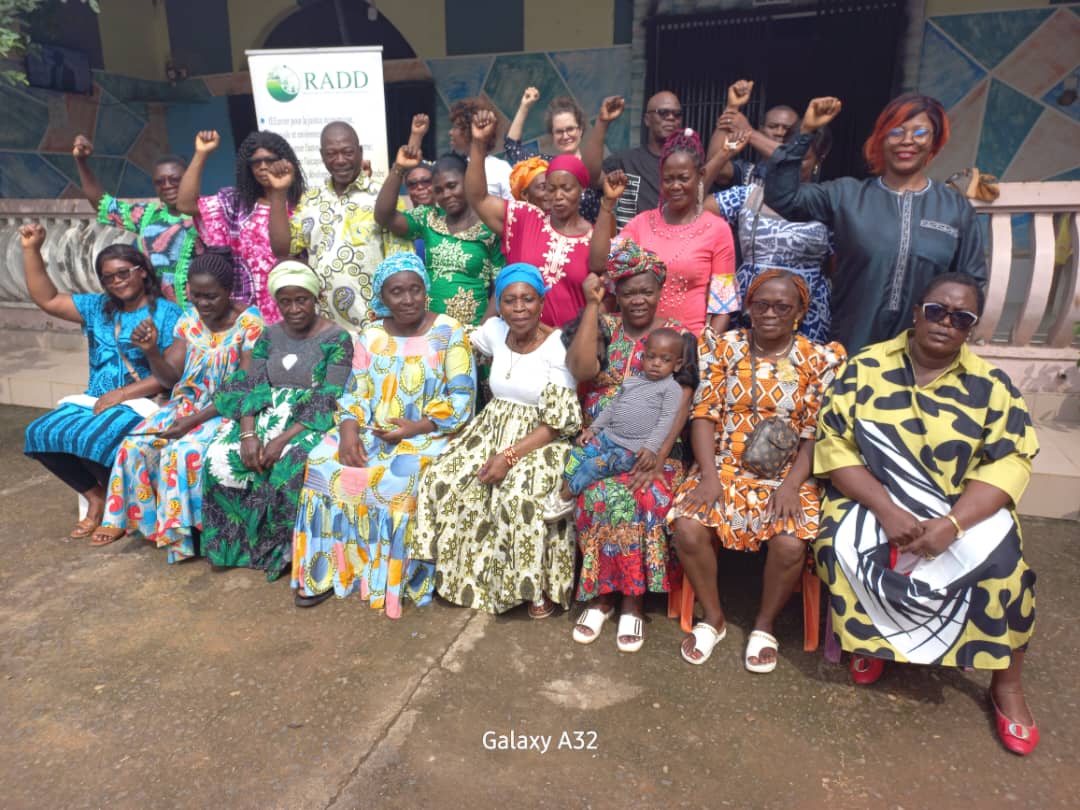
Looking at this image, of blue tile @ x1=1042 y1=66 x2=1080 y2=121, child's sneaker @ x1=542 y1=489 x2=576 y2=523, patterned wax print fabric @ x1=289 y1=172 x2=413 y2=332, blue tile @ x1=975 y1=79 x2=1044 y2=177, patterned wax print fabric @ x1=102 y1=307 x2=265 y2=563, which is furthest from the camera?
blue tile @ x1=975 y1=79 x2=1044 y2=177

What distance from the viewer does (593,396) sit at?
10.6 ft

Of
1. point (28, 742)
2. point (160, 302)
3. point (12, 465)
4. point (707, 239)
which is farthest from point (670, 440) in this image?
point (12, 465)

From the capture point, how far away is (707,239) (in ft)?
10.8

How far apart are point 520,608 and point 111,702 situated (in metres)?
1.55

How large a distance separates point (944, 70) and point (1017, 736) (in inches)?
246

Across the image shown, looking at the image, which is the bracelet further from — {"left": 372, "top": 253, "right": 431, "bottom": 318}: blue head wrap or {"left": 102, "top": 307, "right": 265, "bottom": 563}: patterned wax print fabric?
{"left": 102, "top": 307, "right": 265, "bottom": 563}: patterned wax print fabric

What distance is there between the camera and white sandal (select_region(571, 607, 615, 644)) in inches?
113

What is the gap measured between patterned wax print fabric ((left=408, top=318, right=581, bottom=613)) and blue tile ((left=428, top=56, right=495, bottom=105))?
18.7ft

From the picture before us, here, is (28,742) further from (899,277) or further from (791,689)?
(899,277)

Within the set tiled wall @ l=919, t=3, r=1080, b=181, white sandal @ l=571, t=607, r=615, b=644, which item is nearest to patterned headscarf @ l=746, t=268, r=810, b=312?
white sandal @ l=571, t=607, r=615, b=644

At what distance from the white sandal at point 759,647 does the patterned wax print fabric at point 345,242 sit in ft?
8.05

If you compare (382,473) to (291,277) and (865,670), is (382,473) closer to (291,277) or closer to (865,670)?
(291,277)

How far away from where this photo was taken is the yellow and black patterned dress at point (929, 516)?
2.38m

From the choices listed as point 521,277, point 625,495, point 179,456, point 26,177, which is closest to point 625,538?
point 625,495
